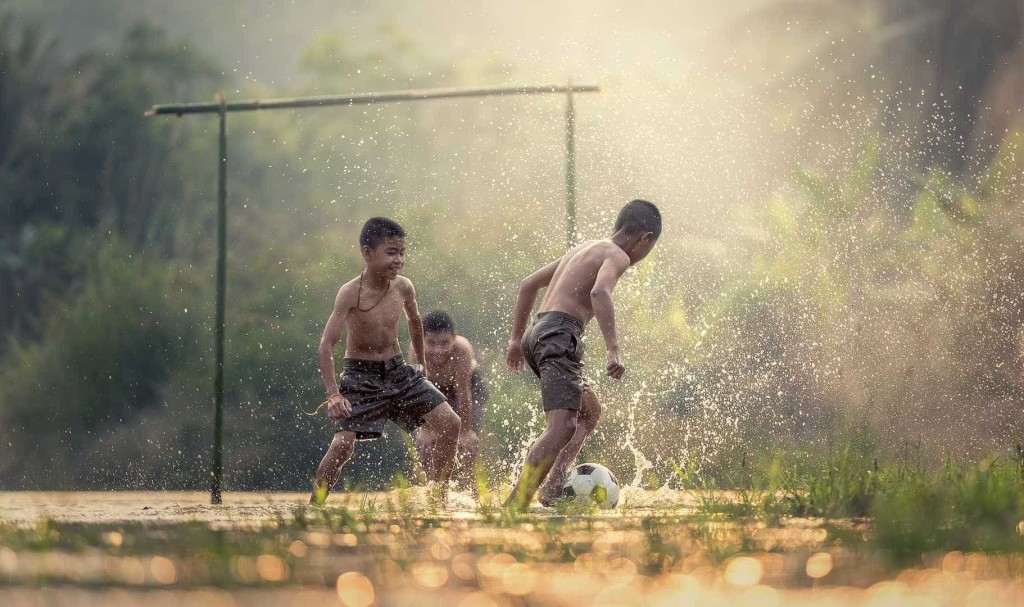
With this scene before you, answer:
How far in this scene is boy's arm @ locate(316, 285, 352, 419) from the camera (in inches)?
336

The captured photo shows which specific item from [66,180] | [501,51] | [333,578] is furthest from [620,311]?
[501,51]

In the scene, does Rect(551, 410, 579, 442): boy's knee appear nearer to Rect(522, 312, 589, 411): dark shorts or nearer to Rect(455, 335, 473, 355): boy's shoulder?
Rect(522, 312, 589, 411): dark shorts

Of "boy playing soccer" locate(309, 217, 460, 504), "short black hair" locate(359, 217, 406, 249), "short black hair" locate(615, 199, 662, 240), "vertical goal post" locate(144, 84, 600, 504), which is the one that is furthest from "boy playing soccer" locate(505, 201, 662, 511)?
"vertical goal post" locate(144, 84, 600, 504)

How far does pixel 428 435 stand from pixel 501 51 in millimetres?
48544

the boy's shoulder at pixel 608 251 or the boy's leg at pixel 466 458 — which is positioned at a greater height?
the boy's shoulder at pixel 608 251

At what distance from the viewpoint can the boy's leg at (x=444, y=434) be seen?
352 inches

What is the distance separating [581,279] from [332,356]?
1.41 meters

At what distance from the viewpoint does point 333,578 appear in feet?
12.5

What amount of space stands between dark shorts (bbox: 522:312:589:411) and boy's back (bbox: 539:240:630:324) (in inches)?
2.2

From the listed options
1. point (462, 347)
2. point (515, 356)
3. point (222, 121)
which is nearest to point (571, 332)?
point (515, 356)

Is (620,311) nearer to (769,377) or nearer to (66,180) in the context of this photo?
(769,377)

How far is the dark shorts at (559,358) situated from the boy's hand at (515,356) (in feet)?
1.09

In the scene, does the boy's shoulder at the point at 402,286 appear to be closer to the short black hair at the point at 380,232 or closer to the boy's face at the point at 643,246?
the short black hair at the point at 380,232

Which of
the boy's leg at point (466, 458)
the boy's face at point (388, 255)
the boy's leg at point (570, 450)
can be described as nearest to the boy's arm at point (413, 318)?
Answer: the boy's face at point (388, 255)
